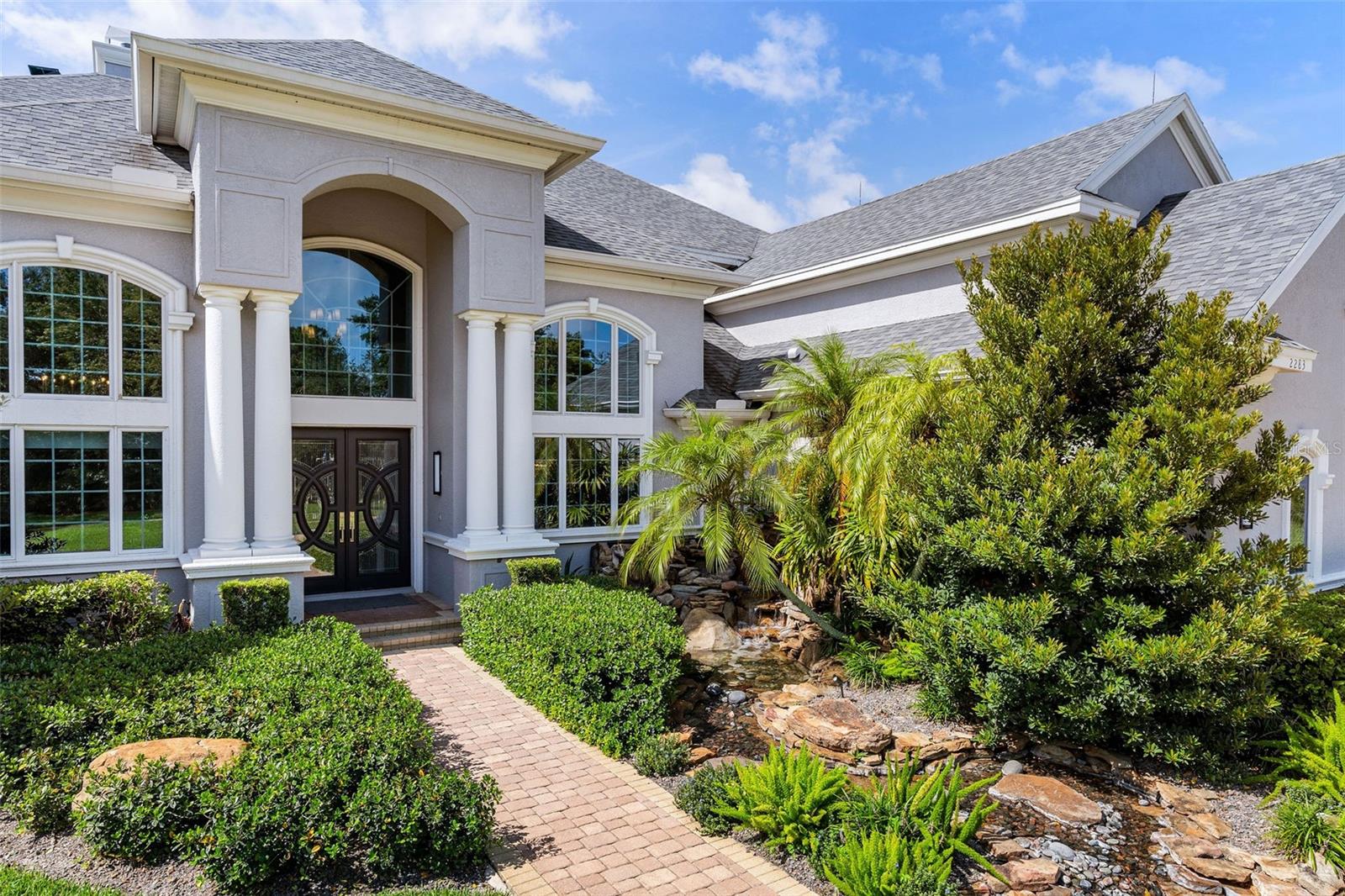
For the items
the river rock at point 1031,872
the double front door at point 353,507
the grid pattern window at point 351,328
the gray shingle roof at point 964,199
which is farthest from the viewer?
the gray shingle roof at point 964,199

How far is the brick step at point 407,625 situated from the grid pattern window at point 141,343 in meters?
3.99

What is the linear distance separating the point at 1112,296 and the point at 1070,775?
442cm

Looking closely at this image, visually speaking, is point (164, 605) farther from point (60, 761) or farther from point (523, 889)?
point (523, 889)

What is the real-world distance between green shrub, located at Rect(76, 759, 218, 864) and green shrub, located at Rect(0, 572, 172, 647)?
4416 mm

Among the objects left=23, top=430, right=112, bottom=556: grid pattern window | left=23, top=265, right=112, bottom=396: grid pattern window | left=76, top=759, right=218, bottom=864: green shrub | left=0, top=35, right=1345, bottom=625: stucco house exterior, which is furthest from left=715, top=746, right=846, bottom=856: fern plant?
left=23, top=265, right=112, bottom=396: grid pattern window

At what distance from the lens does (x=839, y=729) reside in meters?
6.89

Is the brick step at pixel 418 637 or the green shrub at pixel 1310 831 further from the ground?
the brick step at pixel 418 637

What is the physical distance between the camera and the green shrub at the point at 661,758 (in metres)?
6.40

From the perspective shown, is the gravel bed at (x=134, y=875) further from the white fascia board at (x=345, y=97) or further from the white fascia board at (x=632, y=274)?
the white fascia board at (x=632, y=274)

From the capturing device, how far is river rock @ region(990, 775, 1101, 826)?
5.89 meters

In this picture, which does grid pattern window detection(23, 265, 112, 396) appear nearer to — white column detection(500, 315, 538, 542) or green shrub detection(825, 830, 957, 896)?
white column detection(500, 315, 538, 542)

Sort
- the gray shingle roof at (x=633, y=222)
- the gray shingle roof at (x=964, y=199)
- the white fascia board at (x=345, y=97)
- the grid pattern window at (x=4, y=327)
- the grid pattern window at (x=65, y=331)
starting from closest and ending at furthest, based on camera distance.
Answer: the white fascia board at (x=345, y=97), the grid pattern window at (x=4, y=327), the grid pattern window at (x=65, y=331), the gray shingle roof at (x=964, y=199), the gray shingle roof at (x=633, y=222)

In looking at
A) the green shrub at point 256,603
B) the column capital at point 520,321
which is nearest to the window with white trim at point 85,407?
the green shrub at point 256,603

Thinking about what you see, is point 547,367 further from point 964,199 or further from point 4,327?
point 964,199
